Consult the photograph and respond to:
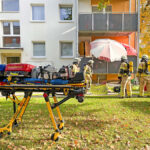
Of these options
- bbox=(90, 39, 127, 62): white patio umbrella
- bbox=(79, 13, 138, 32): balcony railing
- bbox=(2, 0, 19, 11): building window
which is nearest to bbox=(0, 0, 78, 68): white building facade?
bbox=(2, 0, 19, 11): building window

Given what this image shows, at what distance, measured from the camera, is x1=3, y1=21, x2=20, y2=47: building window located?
43.7ft

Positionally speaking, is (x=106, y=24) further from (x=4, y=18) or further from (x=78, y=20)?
(x=4, y=18)

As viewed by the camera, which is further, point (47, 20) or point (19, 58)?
point (19, 58)

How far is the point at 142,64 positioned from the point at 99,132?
5.06 meters

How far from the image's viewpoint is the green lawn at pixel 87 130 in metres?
2.88

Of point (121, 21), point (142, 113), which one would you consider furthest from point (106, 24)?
point (142, 113)

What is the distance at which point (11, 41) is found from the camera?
1335cm

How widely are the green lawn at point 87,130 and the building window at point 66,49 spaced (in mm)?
8994

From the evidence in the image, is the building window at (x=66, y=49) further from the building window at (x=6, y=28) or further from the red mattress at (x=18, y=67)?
the red mattress at (x=18, y=67)

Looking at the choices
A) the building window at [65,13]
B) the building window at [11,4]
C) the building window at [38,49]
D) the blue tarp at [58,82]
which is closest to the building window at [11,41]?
the building window at [38,49]

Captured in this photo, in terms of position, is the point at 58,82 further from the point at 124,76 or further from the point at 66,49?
the point at 66,49

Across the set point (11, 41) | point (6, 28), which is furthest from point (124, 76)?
point (6, 28)

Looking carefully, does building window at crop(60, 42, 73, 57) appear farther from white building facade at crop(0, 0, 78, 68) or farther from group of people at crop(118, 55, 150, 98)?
group of people at crop(118, 55, 150, 98)

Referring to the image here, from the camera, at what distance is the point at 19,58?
14.5 m
